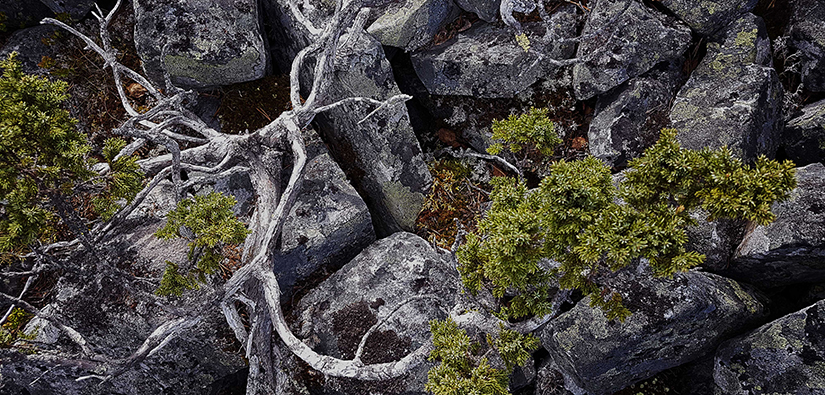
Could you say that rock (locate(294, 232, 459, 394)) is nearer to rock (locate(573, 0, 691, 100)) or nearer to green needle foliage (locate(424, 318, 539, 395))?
green needle foliage (locate(424, 318, 539, 395))

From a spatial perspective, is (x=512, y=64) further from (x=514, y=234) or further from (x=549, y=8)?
(x=514, y=234)

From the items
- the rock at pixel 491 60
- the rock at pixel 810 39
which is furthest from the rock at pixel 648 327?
the rock at pixel 491 60

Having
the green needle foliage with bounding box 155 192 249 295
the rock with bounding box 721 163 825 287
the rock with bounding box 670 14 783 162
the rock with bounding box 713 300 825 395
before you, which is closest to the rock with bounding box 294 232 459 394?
the green needle foliage with bounding box 155 192 249 295

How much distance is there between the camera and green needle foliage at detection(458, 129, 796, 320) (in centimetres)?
356

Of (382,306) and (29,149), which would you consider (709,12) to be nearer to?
(382,306)

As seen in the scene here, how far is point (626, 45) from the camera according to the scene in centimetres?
663

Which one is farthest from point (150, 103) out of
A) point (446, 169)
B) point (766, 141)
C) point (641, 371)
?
point (766, 141)

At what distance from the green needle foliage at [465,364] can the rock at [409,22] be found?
14.2 ft

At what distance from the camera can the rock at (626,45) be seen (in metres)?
6.52

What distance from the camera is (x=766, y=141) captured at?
6.23 metres

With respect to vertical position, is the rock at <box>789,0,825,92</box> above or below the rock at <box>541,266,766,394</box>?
above

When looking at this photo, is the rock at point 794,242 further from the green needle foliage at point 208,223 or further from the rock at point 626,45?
the green needle foliage at point 208,223

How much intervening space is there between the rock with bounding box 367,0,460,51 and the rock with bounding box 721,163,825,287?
16.7 ft

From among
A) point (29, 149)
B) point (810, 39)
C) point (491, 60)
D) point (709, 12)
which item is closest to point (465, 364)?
point (491, 60)
